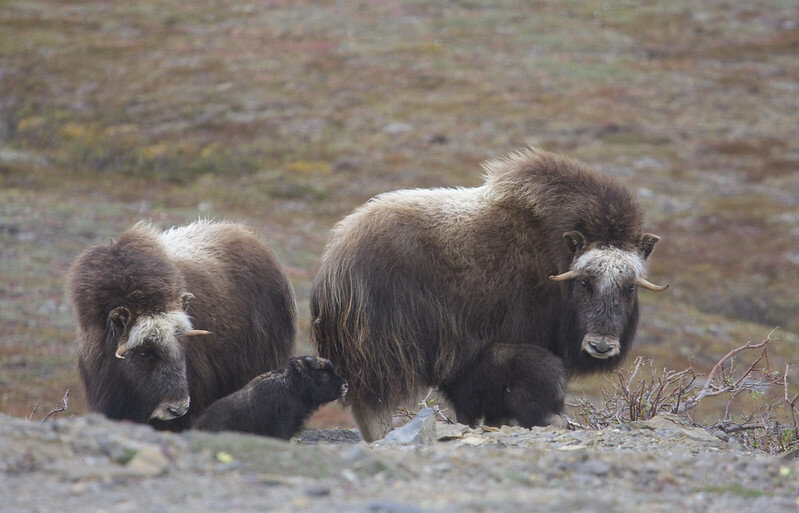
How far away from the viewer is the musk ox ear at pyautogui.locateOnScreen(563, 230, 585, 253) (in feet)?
19.0

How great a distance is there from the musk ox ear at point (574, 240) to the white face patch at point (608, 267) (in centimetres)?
8

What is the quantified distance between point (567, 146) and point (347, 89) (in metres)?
8.12

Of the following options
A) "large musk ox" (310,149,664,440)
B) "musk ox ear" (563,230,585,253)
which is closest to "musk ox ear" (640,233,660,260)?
"large musk ox" (310,149,664,440)

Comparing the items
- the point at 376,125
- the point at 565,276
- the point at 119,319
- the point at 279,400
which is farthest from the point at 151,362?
the point at 376,125

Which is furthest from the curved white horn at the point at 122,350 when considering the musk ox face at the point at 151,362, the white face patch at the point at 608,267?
the white face patch at the point at 608,267

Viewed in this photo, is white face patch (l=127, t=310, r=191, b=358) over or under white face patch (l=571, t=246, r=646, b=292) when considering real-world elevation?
under

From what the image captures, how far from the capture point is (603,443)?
16.6 feet

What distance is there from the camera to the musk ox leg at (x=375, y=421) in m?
5.91

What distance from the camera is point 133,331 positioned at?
17.3 ft

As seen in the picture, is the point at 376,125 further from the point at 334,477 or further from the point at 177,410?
the point at 334,477

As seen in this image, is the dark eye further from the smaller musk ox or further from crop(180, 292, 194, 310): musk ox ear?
the smaller musk ox

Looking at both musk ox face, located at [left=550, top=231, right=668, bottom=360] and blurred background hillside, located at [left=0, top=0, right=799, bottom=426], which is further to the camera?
blurred background hillside, located at [left=0, top=0, right=799, bottom=426]

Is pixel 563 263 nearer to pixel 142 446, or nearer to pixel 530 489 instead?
pixel 530 489

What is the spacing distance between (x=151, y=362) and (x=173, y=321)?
262 mm
